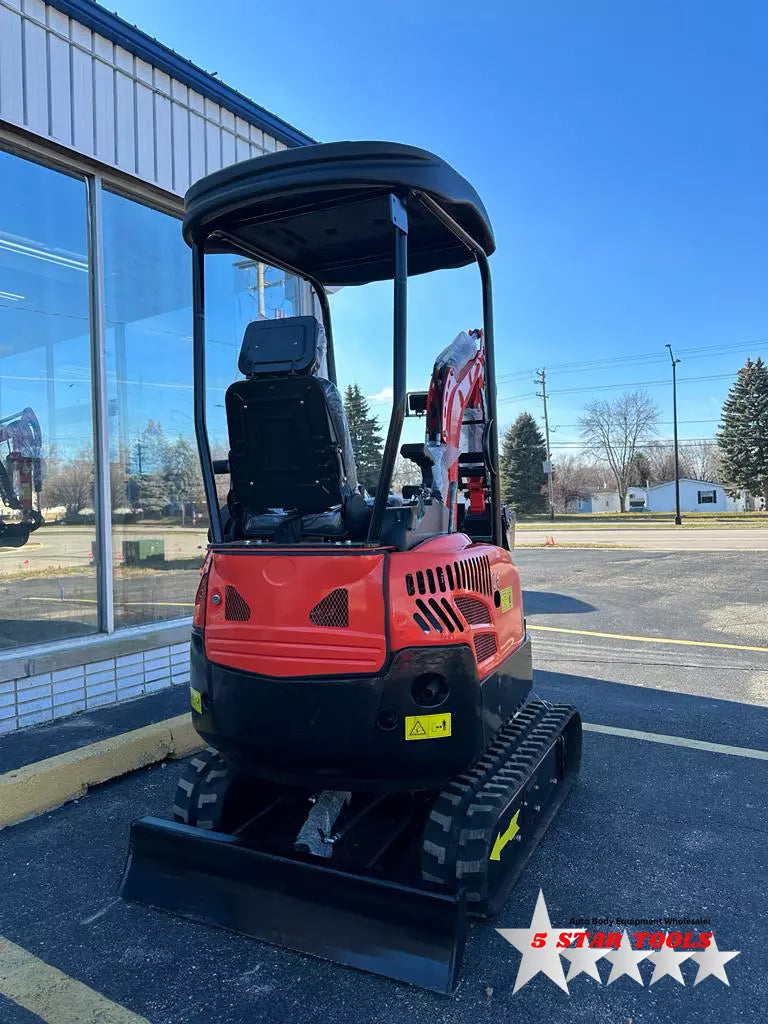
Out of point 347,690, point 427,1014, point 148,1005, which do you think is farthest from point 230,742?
point 427,1014

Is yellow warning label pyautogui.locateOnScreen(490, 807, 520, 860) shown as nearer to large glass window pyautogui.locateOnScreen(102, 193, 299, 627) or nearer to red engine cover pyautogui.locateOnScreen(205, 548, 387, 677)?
red engine cover pyautogui.locateOnScreen(205, 548, 387, 677)

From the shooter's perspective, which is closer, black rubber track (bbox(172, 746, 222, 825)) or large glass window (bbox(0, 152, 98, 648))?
black rubber track (bbox(172, 746, 222, 825))

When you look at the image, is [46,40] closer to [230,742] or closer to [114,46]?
[114,46]

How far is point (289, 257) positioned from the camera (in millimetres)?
4285

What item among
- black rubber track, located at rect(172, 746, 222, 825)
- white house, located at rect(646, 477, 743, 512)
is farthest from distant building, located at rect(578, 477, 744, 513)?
black rubber track, located at rect(172, 746, 222, 825)

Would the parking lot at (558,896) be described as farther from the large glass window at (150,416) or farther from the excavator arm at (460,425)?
the large glass window at (150,416)

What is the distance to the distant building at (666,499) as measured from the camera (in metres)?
78.8

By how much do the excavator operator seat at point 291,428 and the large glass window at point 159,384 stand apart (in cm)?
373

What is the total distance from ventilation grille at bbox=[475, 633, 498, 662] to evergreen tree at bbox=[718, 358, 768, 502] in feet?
195

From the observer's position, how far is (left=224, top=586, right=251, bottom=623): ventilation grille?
3070mm

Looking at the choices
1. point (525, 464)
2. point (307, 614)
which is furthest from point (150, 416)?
point (525, 464)

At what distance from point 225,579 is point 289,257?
213cm

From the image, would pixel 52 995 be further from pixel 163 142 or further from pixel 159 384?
pixel 163 142

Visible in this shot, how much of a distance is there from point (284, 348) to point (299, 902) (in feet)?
7.41
